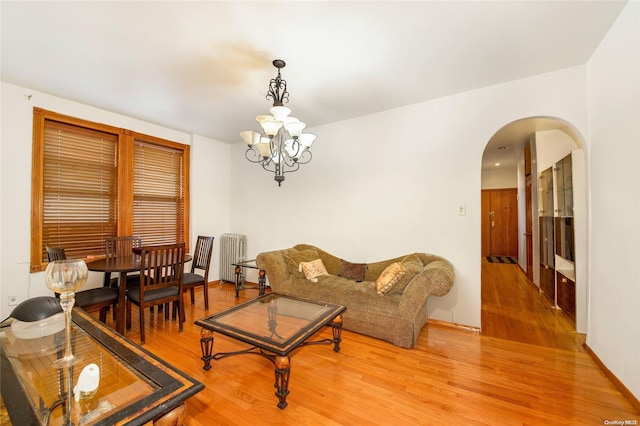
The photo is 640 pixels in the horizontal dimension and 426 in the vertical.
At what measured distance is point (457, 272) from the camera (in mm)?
2961

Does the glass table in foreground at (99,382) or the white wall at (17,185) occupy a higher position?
the white wall at (17,185)

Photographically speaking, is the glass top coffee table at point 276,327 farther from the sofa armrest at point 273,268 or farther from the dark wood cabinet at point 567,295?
the dark wood cabinet at point 567,295

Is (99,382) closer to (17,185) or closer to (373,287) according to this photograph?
(373,287)

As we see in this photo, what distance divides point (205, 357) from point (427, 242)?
2.63 m

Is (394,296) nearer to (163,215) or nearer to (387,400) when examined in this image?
(387,400)

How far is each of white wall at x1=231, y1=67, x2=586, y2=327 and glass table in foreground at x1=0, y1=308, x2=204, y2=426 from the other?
287 cm

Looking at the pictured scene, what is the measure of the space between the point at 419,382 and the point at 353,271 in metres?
1.60

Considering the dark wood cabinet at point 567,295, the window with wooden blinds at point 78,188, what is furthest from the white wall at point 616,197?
the window with wooden blinds at point 78,188

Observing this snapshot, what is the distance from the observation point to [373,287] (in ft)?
9.66

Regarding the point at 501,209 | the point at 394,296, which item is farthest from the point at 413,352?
the point at 501,209

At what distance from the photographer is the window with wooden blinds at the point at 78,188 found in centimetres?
312

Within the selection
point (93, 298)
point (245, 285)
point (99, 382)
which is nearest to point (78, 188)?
point (93, 298)

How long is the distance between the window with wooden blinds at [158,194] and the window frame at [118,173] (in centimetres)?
8

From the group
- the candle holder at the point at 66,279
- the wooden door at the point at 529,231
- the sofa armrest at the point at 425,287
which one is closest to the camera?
the candle holder at the point at 66,279
